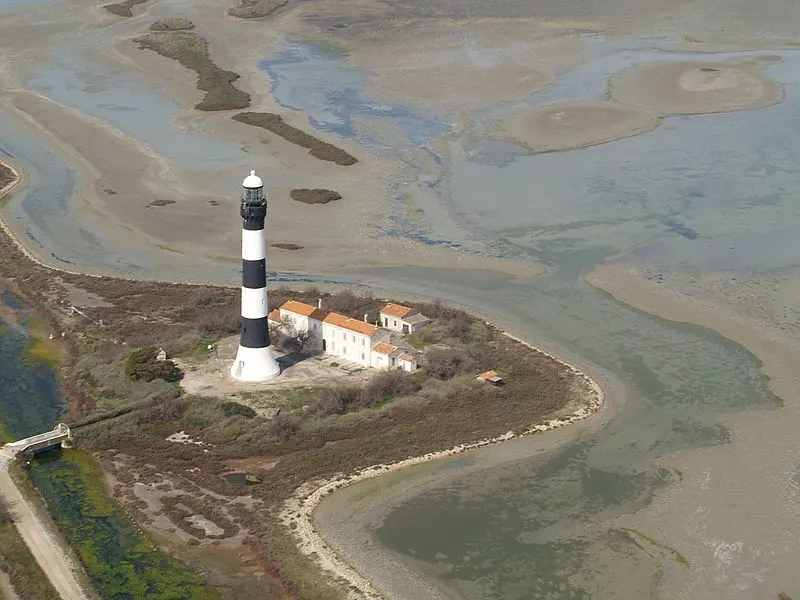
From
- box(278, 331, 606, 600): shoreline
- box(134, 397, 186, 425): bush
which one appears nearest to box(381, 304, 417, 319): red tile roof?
box(278, 331, 606, 600): shoreline

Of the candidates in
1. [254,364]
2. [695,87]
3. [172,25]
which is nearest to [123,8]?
[172,25]

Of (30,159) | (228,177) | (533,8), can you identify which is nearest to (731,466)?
(228,177)

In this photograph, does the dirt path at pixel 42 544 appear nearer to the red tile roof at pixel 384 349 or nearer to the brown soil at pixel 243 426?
the brown soil at pixel 243 426

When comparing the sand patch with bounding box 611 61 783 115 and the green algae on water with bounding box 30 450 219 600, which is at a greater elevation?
the sand patch with bounding box 611 61 783 115

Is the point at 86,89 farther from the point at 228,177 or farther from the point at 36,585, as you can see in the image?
the point at 36,585

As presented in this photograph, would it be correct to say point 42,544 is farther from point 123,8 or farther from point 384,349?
point 123,8

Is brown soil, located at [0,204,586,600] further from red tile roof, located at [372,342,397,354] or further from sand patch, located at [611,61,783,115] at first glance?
sand patch, located at [611,61,783,115]

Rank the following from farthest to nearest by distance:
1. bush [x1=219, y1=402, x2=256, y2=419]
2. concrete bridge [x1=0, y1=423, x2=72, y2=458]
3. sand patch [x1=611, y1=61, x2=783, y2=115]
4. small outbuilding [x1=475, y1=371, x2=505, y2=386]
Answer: sand patch [x1=611, y1=61, x2=783, y2=115], small outbuilding [x1=475, y1=371, x2=505, y2=386], bush [x1=219, y1=402, x2=256, y2=419], concrete bridge [x1=0, y1=423, x2=72, y2=458]

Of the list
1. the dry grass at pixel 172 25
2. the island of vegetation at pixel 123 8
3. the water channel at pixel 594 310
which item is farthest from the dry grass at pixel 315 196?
the island of vegetation at pixel 123 8
